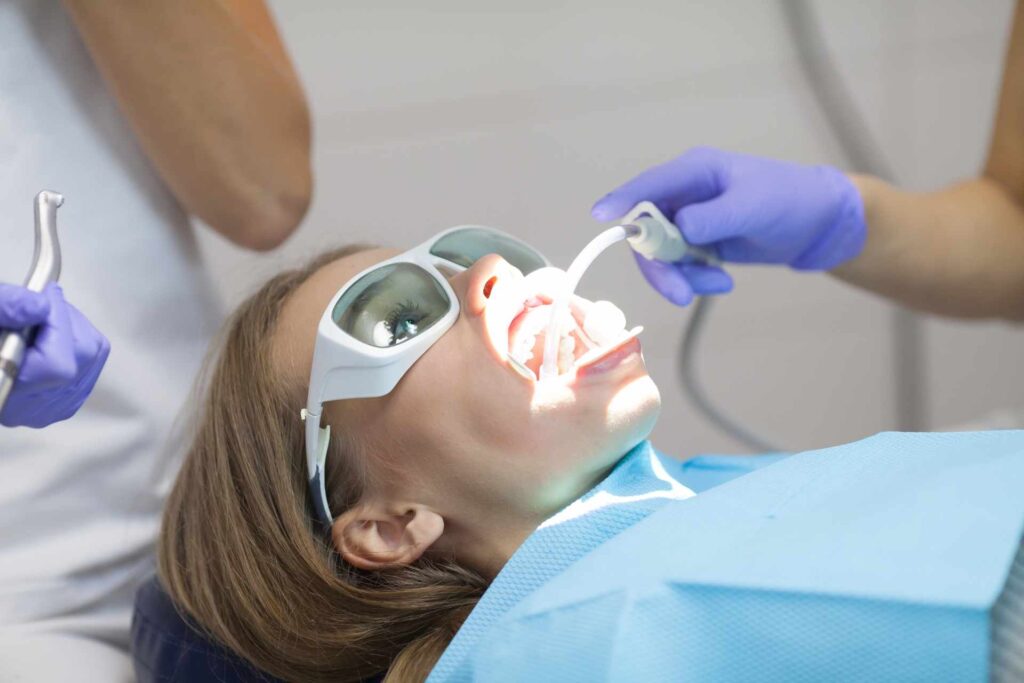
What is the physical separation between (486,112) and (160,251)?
0.78 metres

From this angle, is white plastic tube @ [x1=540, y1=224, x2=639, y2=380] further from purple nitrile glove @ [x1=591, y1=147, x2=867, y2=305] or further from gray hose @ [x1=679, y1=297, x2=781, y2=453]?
gray hose @ [x1=679, y1=297, x2=781, y2=453]

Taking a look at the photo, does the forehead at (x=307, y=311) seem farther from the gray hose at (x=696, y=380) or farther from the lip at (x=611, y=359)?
the gray hose at (x=696, y=380)

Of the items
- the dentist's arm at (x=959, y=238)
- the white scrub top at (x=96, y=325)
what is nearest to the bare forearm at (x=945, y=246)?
the dentist's arm at (x=959, y=238)

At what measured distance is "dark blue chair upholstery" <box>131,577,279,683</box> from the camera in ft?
3.86

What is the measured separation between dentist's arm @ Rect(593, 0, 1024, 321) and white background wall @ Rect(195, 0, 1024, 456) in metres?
0.61

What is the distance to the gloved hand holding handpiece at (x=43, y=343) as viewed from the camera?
80 cm

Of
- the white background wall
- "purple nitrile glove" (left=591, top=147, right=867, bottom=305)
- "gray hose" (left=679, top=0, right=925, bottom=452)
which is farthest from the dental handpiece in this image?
"gray hose" (left=679, top=0, right=925, bottom=452)

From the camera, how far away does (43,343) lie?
82 centimetres

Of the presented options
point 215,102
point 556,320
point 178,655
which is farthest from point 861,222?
point 178,655

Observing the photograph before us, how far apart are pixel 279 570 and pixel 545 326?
0.39 meters

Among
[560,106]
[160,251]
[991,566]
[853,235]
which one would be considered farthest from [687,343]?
[991,566]

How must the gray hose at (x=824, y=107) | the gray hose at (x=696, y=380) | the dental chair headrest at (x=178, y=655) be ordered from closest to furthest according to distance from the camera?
the dental chair headrest at (x=178, y=655)
the gray hose at (x=696, y=380)
the gray hose at (x=824, y=107)

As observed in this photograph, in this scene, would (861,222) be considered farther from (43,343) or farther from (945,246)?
(43,343)

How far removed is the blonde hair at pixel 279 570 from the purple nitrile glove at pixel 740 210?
0.46 meters
